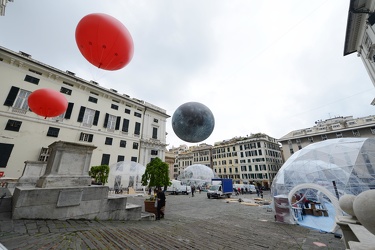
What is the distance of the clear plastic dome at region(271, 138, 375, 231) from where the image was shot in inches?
325

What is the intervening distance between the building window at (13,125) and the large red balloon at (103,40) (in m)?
21.0

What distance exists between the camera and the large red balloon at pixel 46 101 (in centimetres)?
818

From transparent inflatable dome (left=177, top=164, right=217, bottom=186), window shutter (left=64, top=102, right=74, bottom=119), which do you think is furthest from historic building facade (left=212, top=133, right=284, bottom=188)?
window shutter (left=64, top=102, right=74, bottom=119)

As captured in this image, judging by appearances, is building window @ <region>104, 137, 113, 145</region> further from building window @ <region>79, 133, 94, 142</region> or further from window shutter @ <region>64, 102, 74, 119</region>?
window shutter @ <region>64, 102, 74, 119</region>

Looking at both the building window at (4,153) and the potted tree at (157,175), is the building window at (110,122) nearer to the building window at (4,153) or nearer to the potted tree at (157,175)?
the building window at (4,153)

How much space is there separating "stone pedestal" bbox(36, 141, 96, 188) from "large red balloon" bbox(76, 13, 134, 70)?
347 centimetres

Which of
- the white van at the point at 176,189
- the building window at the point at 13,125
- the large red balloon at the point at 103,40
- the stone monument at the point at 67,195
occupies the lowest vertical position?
the white van at the point at 176,189


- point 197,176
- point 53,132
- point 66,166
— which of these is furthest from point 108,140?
point 66,166

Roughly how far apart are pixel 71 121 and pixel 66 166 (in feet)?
73.3

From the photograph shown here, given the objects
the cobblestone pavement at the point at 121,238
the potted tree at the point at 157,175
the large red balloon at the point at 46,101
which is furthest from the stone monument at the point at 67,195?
the large red balloon at the point at 46,101

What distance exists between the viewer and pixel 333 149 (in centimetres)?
1029

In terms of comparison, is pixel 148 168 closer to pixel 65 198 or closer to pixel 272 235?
pixel 65 198

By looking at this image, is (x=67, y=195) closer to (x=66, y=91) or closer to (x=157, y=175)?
(x=157, y=175)

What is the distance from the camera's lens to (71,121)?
23.0 m
